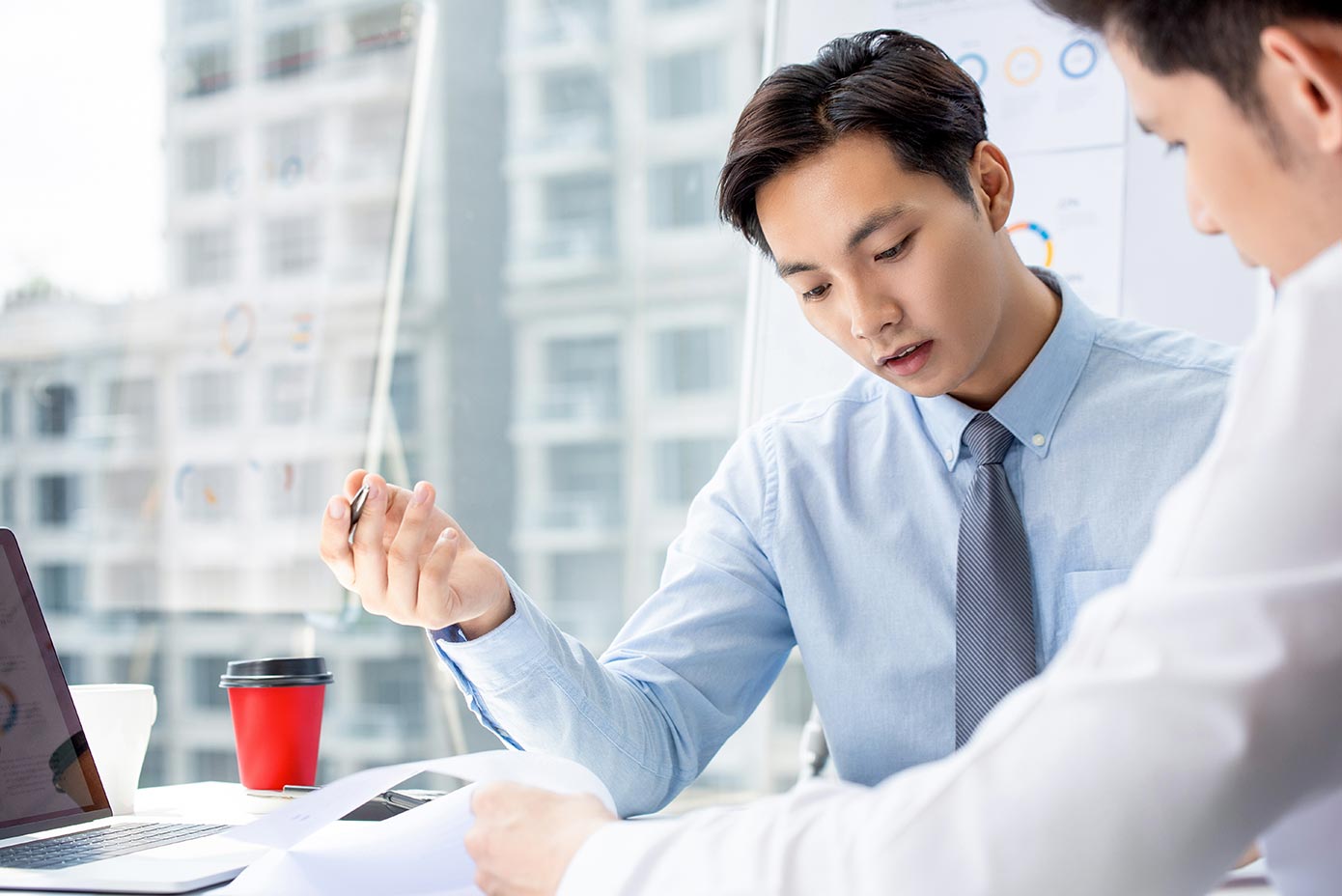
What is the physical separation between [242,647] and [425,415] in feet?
2.63

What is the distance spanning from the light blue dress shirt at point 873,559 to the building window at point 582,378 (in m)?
1.95

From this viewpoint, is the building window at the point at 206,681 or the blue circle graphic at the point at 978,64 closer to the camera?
the blue circle graphic at the point at 978,64

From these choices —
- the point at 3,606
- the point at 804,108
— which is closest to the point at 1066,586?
the point at 804,108

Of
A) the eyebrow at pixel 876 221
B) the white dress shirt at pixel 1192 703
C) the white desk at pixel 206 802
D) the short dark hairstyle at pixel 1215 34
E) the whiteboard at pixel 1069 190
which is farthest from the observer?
the whiteboard at pixel 1069 190

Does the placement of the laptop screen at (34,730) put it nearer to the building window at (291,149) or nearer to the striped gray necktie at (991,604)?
the striped gray necktie at (991,604)

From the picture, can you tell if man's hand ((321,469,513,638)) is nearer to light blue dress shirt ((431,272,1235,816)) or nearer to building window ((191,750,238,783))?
light blue dress shirt ((431,272,1235,816))

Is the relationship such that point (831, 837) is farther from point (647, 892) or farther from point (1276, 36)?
point (1276, 36)

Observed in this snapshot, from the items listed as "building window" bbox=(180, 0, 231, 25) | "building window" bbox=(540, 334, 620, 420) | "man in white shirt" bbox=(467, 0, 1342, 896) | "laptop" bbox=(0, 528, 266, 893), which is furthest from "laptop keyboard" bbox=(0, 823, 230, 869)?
"building window" bbox=(180, 0, 231, 25)

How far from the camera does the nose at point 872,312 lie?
52.4 inches

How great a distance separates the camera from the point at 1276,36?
631 mm

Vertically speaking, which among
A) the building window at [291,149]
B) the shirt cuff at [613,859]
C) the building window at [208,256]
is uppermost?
the building window at [291,149]

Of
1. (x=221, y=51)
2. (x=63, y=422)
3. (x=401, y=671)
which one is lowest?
(x=401, y=671)

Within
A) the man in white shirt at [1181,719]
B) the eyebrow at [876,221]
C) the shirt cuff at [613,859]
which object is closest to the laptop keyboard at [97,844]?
the shirt cuff at [613,859]

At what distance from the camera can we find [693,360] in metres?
3.44
